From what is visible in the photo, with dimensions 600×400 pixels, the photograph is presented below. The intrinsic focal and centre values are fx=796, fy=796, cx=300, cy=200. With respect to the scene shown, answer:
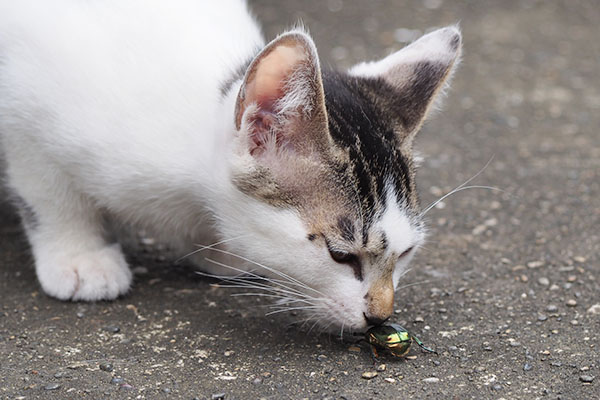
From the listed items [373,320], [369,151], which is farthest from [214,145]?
[373,320]

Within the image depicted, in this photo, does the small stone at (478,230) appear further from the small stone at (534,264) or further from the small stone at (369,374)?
the small stone at (369,374)

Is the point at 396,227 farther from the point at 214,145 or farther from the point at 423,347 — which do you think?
the point at 214,145

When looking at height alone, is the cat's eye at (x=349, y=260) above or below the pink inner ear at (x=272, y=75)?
below

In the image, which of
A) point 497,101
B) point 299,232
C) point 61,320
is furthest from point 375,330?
point 497,101

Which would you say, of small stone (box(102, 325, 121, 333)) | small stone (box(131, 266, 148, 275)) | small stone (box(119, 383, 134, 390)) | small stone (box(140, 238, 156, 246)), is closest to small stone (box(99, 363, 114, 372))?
small stone (box(119, 383, 134, 390))

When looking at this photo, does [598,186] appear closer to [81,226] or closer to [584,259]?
[584,259]

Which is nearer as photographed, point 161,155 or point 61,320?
point 161,155

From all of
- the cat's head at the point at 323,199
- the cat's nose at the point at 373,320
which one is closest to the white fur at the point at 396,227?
the cat's head at the point at 323,199

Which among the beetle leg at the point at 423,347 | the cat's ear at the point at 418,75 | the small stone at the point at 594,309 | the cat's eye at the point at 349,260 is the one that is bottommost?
the beetle leg at the point at 423,347
